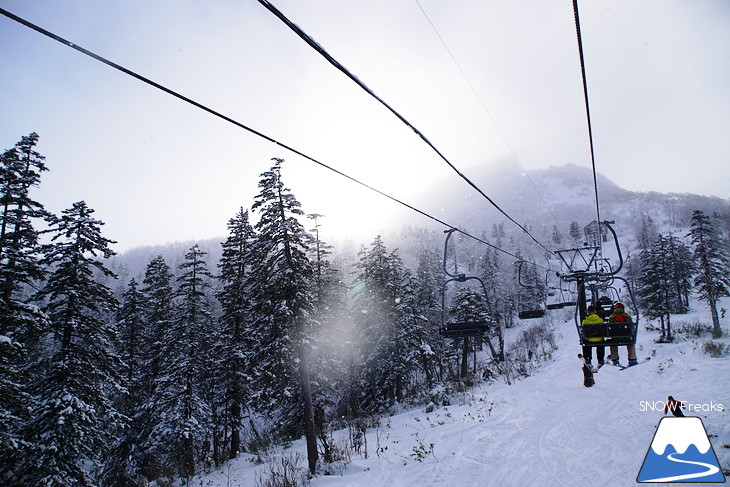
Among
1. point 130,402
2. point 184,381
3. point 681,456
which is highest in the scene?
point 681,456

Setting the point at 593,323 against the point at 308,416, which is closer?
the point at 593,323

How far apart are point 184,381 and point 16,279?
11.8 metres

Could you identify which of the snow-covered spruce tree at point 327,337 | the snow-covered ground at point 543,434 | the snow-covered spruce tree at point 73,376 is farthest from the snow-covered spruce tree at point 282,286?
the snow-covered spruce tree at point 73,376

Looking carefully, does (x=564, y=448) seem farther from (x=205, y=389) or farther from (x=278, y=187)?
(x=205, y=389)

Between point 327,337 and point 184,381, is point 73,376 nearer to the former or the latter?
point 184,381

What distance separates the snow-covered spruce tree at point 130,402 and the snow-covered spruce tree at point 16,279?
840cm

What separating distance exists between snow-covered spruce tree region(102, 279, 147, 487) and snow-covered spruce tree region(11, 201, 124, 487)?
5559 mm

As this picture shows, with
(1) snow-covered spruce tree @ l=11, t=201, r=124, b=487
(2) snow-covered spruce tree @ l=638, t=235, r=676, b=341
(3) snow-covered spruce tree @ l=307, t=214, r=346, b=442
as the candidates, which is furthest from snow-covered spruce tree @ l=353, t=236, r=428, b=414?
(2) snow-covered spruce tree @ l=638, t=235, r=676, b=341

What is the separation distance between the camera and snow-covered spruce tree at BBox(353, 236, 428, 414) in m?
30.1

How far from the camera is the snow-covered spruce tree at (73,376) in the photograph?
1459 centimetres

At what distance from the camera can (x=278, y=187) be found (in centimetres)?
2038

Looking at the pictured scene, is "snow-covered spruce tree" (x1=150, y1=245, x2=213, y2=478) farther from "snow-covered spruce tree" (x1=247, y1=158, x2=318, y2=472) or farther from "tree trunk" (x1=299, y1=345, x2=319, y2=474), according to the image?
"tree trunk" (x1=299, y1=345, x2=319, y2=474)

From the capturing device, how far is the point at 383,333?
3023 cm

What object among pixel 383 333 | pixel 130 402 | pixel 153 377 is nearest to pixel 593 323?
pixel 383 333
